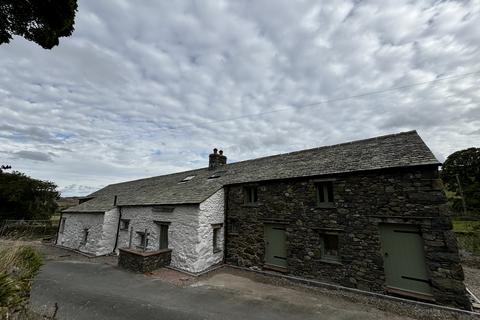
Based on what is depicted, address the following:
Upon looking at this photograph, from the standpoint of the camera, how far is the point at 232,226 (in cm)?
1380

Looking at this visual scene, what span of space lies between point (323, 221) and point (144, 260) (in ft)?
30.7

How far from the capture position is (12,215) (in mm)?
28016

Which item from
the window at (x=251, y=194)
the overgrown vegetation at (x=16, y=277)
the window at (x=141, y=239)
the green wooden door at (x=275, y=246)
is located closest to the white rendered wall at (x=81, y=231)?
the window at (x=141, y=239)

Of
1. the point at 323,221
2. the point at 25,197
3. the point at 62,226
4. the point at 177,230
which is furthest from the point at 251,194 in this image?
the point at 25,197

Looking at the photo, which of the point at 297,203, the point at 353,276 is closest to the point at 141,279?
the point at 297,203

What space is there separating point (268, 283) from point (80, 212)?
16848mm

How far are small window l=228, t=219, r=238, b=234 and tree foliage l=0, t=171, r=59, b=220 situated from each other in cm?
2953

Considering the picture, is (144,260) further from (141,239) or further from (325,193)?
(325,193)

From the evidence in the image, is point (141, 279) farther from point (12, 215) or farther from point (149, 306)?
point (12, 215)

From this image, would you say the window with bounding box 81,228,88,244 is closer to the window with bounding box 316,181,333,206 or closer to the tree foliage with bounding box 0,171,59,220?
the tree foliage with bounding box 0,171,59,220

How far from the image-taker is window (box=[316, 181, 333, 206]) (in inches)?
416

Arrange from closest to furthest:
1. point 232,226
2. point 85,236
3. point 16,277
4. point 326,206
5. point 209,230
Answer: point 16,277, point 326,206, point 209,230, point 232,226, point 85,236

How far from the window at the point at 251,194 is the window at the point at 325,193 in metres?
3.78

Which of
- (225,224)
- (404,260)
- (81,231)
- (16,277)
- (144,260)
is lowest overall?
(144,260)
